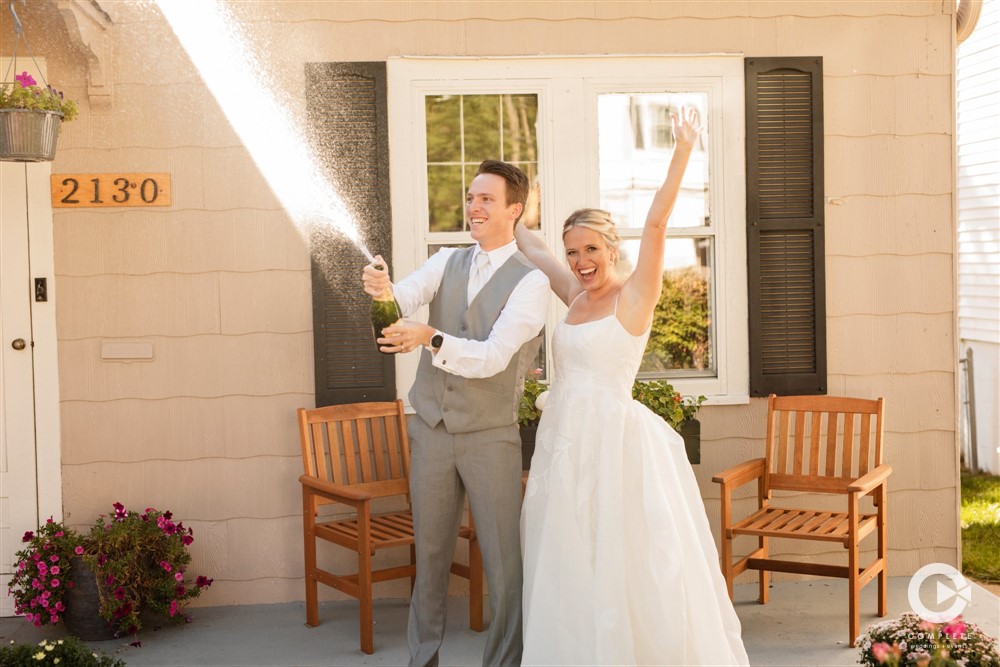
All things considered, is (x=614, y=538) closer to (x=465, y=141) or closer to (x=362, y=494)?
(x=362, y=494)

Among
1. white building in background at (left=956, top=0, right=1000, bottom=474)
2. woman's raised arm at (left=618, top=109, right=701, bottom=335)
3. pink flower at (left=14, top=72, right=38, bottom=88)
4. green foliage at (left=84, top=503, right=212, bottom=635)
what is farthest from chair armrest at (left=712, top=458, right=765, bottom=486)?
white building in background at (left=956, top=0, right=1000, bottom=474)

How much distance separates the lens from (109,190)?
16.0 ft

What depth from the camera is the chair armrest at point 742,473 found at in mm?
4516

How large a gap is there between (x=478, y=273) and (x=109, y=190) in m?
2.19

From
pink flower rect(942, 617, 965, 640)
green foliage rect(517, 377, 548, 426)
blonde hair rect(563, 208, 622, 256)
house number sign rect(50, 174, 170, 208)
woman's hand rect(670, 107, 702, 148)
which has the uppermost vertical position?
house number sign rect(50, 174, 170, 208)

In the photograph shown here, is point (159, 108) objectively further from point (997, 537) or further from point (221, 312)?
point (997, 537)

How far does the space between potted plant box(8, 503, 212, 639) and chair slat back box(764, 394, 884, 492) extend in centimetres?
267

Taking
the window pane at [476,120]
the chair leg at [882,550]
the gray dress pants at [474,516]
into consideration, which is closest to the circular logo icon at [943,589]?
the chair leg at [882,550]

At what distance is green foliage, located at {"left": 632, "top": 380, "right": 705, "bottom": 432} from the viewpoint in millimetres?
4797

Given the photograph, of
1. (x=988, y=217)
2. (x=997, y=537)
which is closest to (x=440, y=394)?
(x=997, y=537)

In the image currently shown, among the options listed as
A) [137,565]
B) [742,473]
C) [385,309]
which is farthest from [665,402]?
[137,565]

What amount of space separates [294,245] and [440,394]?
1.76m

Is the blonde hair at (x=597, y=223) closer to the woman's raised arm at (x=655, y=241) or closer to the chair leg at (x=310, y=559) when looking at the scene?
the woman's raised arm at (x=655, y=241)

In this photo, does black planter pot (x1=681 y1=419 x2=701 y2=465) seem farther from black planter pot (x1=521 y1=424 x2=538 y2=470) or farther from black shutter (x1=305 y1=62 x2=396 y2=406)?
black shutter (x1=305 y1=62 x2=396 y2=406)
